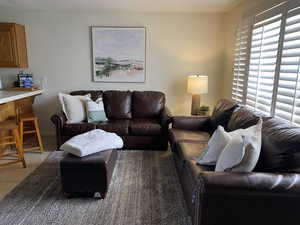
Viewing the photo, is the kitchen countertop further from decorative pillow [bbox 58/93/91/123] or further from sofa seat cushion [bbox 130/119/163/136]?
sofa seat cushion [bbox 130/119/163/136]

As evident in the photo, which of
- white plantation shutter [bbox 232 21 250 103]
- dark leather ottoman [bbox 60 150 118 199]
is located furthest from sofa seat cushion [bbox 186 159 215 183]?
white plantation shutter [bbox 232 21 250 103]

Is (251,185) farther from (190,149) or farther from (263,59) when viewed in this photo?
Result: (263,59)

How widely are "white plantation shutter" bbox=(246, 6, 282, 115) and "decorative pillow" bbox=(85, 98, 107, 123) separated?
89.6 inches

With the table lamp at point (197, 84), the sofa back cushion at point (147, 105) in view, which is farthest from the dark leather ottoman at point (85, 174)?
the table lamp at point (197, 84)

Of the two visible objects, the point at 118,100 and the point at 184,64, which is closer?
the point at 118,100

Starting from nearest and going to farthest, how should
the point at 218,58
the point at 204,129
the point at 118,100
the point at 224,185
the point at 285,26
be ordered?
the point at 224,185 < the point at 285,26 < the point at 204,129 < the point at 118,100 < the point at 218,58

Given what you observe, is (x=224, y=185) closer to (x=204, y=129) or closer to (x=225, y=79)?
(x=204, y=129)

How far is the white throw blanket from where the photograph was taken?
2338 mm

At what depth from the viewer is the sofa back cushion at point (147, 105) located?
4062 mm

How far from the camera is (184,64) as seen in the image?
433 centimetres

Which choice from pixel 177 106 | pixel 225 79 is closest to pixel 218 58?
pixel 225 79

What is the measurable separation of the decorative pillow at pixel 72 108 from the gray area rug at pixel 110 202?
0.90 meters

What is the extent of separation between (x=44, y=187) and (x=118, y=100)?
1.93 m

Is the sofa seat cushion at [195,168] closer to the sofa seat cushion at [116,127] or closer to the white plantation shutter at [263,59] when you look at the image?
the white plantation shutter at [263,59]
